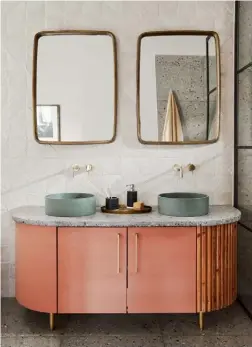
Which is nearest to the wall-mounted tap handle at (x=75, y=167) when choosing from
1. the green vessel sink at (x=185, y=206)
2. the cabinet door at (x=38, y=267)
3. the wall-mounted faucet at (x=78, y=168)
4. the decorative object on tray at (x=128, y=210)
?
the wall-mounted faucet at (x=78, y=168)

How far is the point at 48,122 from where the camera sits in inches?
148

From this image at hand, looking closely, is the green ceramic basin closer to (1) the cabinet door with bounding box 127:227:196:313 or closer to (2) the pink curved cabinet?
(2) the pink curved cabinet

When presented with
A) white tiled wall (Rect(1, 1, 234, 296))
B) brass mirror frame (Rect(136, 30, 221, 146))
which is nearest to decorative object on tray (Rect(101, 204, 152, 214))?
white tiled wall (Rect(1, 1, 234, 296))

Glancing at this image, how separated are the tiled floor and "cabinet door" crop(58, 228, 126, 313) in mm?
193

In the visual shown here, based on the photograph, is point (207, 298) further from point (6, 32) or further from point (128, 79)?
point (6, 32)

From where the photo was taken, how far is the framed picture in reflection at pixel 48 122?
373 cm

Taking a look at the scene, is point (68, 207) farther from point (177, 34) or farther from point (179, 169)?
point (177, 34)

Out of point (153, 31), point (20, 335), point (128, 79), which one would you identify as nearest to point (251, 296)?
point (20, 335)

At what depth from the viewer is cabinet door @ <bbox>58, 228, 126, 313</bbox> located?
3.22 m

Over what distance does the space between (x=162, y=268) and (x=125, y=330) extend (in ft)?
1.73

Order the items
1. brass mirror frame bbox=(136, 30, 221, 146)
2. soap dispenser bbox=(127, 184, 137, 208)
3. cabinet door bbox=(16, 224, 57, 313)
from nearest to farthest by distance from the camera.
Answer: cabinet door bbox=(16, 224, 57, 313) < soap dispenser bbox=(127, 184, 137, 208) < brass mirror frame bbox=(136, 30, 221, 146)

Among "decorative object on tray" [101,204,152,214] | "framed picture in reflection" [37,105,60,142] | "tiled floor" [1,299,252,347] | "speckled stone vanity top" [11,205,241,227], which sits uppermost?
"framed picture in reflection" [37,105,60,142]

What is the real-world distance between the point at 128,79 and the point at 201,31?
0.69 m

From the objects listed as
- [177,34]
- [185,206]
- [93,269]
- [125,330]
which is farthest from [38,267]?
[177,34]
